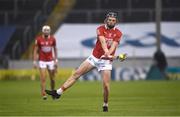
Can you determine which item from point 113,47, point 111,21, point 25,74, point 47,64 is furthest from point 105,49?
point 25,74

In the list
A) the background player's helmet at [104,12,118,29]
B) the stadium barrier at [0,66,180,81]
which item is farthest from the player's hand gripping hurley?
the stadium barrier at [0,66,180,81]

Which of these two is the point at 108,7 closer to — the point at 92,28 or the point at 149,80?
the point at 92,28

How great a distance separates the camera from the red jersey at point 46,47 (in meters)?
24.0

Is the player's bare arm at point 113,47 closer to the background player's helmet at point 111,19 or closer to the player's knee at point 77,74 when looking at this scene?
the background player's helmet at point 111,19

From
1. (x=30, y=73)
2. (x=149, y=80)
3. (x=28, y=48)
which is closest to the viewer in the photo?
(x=149, y=80)

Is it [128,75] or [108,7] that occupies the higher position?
[108,7]

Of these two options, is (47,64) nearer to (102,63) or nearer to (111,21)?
(102,63)

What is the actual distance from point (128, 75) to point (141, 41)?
583cm

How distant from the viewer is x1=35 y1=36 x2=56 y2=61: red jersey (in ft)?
78.7

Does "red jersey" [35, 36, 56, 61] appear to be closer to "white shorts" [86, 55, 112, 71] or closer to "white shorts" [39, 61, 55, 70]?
"white shorts" [39, 61, 55, 70]

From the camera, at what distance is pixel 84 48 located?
46.9 metres

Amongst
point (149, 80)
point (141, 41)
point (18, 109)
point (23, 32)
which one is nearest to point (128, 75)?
point (149, 80)

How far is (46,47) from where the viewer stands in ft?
79.3

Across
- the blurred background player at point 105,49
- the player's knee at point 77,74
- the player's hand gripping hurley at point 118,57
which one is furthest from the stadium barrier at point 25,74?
the player's hand gripping hurley at point 118,57
